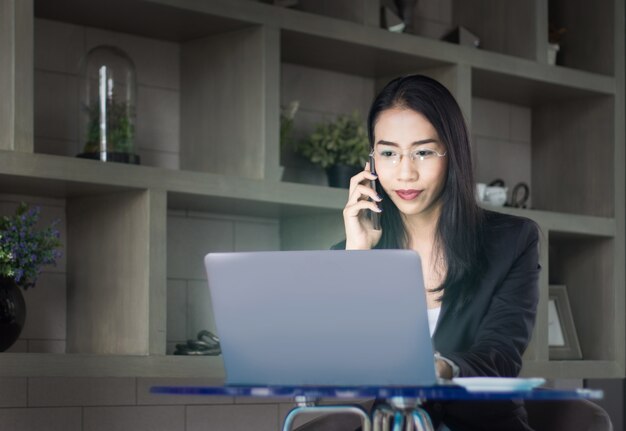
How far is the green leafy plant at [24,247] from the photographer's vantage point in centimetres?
306

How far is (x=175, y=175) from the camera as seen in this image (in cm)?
335

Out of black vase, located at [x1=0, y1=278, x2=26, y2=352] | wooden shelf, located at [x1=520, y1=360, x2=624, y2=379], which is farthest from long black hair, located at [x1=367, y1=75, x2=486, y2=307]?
wooden shelf, located at [x1=520, y1=360, x2=624, y2=379]

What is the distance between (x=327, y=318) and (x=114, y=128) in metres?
1.81

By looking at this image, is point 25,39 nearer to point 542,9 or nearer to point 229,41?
point 229,41

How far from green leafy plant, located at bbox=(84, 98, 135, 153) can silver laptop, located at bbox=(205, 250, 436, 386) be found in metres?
1.63

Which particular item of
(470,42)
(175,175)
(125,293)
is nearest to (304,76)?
(470,42)

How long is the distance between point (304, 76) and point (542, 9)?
39.6 inches

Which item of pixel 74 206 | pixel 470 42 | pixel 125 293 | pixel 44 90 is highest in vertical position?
pixel 470 42

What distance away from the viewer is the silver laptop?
1713mm

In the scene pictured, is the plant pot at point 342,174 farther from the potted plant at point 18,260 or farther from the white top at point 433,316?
the white top at point 433,316

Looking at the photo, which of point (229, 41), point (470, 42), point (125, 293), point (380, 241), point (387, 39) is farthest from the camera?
point (470, 42)

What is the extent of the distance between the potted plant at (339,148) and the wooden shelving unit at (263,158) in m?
0.15

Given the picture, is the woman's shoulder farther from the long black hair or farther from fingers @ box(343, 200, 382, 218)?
fingers @ box(343, 200, 382, 218)

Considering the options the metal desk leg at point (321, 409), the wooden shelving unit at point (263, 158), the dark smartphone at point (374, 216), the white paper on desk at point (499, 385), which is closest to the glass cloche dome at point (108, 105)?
the wooden shelving unit at point (263, 158)
